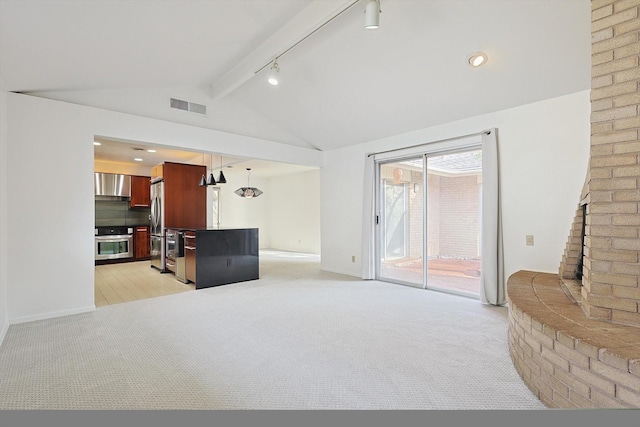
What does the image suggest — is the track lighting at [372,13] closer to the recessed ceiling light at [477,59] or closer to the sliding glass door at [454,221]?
the recessed ceiling light at [477,59]

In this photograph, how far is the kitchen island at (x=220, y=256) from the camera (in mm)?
5020

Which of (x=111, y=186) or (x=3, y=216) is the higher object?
(x=111, y=186)

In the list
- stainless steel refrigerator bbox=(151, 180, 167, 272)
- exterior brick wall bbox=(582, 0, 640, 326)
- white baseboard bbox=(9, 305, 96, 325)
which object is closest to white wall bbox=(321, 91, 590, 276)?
exterior brick wall bbox=(582, 0, 640, 326)

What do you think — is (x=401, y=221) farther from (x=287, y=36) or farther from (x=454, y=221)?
(x=287, y=36)

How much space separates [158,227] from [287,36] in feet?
16.2

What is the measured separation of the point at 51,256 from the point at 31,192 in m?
0.73

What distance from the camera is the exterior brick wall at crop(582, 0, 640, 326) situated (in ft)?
5.89

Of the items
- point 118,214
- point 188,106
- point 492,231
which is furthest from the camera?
point 118,214

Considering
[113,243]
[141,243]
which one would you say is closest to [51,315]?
[113,243]

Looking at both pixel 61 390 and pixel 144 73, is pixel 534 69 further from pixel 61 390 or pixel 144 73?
pixel 61 390

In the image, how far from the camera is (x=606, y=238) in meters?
1.87

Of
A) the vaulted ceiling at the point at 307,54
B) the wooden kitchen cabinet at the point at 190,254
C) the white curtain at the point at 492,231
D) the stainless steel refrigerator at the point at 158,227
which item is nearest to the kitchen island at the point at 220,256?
the wooden kitchen cabinet at the point at 190,254

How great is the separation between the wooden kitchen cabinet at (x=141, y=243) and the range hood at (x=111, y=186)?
916mm

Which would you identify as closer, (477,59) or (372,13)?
(372,13)
